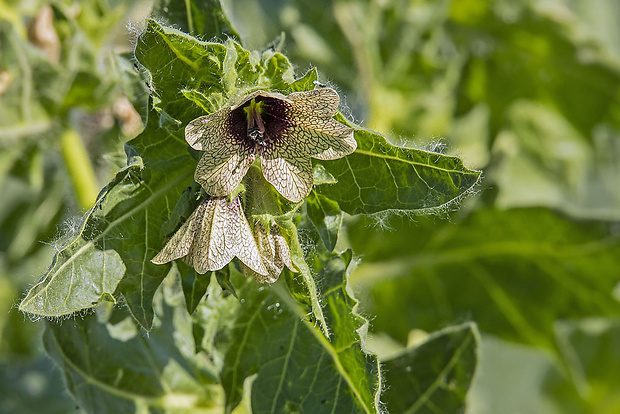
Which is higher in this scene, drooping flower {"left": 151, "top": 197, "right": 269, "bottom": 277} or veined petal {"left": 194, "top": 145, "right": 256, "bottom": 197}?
veined petal {"left": 194, "top": 145, "right": 256, "bottom": 197}

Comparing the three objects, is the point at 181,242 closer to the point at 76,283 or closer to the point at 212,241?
the point at 212,241

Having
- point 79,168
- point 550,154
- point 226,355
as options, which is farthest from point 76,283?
point 550,154

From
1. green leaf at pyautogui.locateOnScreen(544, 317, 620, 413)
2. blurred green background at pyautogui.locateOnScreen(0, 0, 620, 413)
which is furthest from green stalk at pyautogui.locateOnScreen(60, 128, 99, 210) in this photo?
green leaf at pyautogui.locateOnScreen(544, 317, 620, 413)

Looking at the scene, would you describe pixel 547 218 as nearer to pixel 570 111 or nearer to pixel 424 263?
pixel 424 263

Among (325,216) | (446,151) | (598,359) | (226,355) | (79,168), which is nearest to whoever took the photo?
(325,216)

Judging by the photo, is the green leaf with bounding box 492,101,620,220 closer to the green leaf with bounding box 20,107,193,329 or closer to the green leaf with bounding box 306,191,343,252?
the green leaf with bounding box 306,191,343,252
